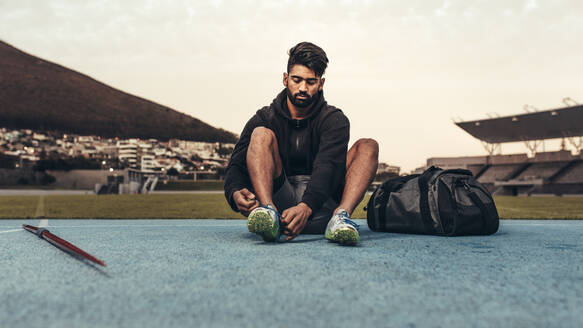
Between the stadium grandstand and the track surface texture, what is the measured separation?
29854 millimetres

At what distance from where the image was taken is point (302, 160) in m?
2.37

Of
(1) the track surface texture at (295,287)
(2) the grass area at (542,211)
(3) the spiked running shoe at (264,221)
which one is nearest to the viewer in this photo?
(1) the track surface texture at (295,287)

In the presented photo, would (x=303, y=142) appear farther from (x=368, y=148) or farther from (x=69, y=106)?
(x=69, y=106)

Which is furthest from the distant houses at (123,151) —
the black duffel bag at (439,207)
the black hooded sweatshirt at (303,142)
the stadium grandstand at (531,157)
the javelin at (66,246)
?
the black duffel bag at (439,207)

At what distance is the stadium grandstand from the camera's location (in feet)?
93.7

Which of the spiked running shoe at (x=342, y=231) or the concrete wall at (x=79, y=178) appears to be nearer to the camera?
the spiked running shoe at (x=342, y=231)

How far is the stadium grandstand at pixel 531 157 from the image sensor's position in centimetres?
2855

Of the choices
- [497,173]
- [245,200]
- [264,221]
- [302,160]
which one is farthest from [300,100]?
[497,173]

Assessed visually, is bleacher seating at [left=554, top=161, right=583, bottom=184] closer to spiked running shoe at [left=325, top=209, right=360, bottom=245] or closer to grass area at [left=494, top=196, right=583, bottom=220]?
grass area at [left=494, top=196, right=583, bottom=220]

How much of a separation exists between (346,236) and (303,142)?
0.64 metres

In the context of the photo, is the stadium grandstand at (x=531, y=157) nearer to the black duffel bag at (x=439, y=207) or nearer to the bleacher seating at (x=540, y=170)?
the bleacher seating at (x=540, y=170)

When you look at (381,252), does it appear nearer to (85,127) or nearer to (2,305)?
(2,305)

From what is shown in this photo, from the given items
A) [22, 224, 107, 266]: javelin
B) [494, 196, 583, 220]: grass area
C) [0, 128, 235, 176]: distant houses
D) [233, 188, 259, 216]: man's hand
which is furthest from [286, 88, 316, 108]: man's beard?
[0, 128, 235, 176]: distant houses

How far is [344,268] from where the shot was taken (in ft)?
4.46
